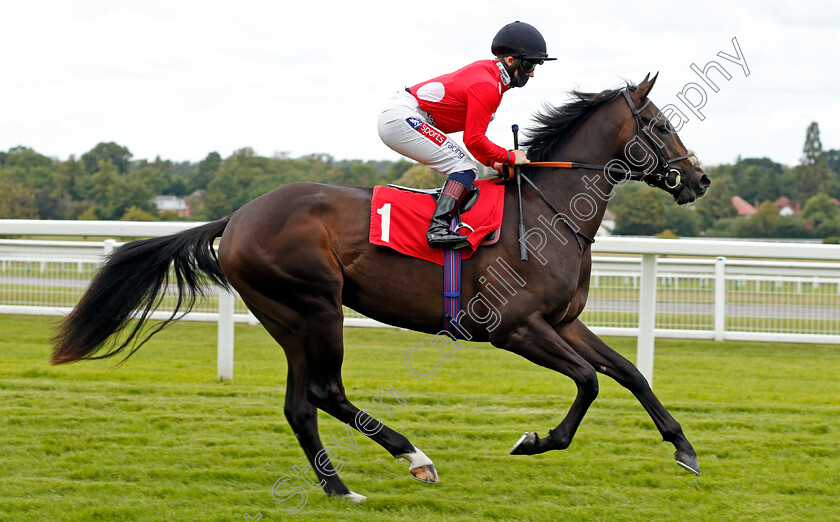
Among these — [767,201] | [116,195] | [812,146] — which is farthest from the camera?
[812,146]

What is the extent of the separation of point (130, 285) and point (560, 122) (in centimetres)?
230

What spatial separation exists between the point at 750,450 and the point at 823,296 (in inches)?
173

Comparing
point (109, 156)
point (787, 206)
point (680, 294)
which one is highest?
point (109, 156)

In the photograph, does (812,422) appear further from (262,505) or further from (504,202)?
(262,505)

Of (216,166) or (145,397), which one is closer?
(145,397)

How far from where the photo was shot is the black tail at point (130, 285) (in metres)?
4.00

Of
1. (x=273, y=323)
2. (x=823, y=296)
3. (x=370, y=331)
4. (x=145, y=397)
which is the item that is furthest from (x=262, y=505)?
(x=823, y=296)

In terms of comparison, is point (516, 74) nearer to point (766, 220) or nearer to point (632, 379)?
point (632, 379)

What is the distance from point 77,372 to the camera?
20.5 feet

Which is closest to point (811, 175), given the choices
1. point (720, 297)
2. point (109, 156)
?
point (109, 156)

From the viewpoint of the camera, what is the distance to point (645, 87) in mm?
3969

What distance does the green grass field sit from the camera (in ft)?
11.0

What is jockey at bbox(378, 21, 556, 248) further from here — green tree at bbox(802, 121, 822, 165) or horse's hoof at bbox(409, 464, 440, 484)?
green tree at bbox(802, 121, 822, 165)

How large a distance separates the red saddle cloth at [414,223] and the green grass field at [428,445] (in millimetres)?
1086
